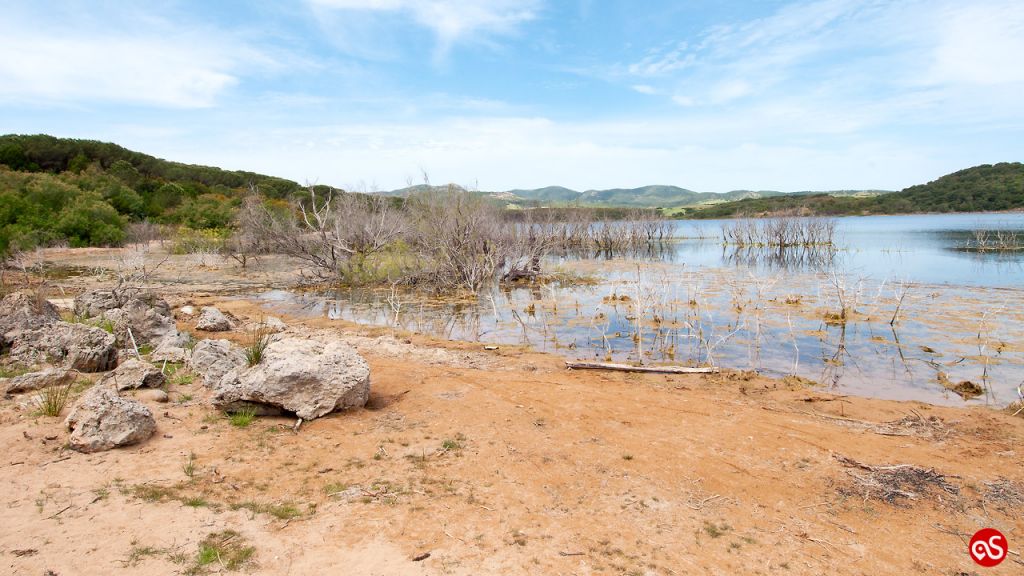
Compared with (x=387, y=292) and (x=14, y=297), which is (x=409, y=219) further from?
(x=14, y=297)

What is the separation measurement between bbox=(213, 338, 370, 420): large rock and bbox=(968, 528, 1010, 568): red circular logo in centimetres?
617

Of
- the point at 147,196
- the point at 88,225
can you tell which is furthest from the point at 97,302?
the point at 147,196

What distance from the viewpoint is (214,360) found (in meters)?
7.72

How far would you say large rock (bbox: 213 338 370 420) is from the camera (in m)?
6.30

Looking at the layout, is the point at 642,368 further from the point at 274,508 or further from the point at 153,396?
the point at 153,396

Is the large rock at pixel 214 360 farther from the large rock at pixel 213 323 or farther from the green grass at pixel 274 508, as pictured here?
the large rock at pixel 213 323

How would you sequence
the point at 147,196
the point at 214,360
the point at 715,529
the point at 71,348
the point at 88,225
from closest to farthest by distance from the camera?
the point at 715,529 → the point at 214,360 → the point at 71,348 → the point at 88,225 → the point at 147,196

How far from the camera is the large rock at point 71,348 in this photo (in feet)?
26.1

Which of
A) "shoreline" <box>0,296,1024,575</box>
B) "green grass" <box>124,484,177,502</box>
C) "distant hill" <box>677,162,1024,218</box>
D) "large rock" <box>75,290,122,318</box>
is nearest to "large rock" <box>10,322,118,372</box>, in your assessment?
"shoreline" <box>0,296,1024,575</box>

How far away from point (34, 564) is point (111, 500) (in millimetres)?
880

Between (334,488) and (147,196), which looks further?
(147,196)

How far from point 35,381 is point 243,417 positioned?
3.05 metres

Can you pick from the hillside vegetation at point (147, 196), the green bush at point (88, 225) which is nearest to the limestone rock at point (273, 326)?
the hillside vegetation at point (147, 196)

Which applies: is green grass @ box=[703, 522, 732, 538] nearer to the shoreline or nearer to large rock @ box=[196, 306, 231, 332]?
the shoreline
